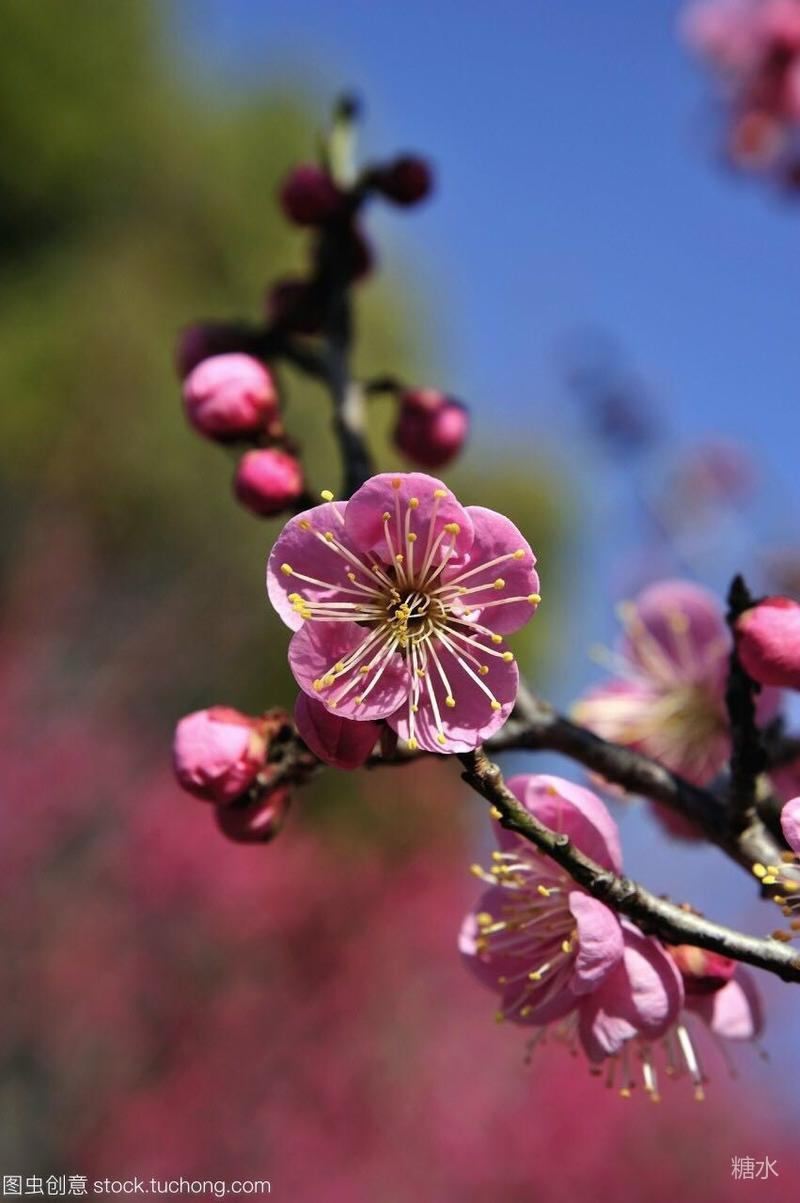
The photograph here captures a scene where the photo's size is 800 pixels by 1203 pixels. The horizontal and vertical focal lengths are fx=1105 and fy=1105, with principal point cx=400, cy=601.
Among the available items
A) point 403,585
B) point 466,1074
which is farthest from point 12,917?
point 403,585

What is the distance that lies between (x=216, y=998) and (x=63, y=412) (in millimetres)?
7107

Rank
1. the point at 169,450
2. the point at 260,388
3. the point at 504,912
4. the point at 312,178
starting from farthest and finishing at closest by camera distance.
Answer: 1. the point at 169,450
2. the point at 312,178
3. the point at 260,388
4. the point at 504,912

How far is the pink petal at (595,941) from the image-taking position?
84 cm

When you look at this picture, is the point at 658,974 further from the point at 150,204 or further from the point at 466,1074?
the point at 150,204

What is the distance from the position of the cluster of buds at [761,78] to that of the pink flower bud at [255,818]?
2.02 meters

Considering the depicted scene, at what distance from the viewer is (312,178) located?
1608 mm

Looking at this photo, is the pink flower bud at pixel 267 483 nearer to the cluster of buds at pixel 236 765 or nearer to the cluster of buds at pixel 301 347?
the cluster of buds at pixel 301 347

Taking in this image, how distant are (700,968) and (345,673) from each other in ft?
1.28

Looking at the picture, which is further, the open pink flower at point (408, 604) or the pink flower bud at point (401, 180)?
the pink flower bud at point (401, 180)

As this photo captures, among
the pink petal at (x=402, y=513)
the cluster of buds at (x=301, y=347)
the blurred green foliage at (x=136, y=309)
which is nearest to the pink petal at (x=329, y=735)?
the pink petal at (x=402, y=513)

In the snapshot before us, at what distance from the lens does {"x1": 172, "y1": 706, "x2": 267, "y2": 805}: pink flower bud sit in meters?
1.04

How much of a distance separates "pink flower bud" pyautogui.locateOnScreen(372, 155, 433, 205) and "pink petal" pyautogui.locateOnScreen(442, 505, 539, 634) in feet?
3.16

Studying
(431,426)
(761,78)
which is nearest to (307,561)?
(431,426)

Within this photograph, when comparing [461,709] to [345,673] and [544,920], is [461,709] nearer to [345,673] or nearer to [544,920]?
[345,673]
